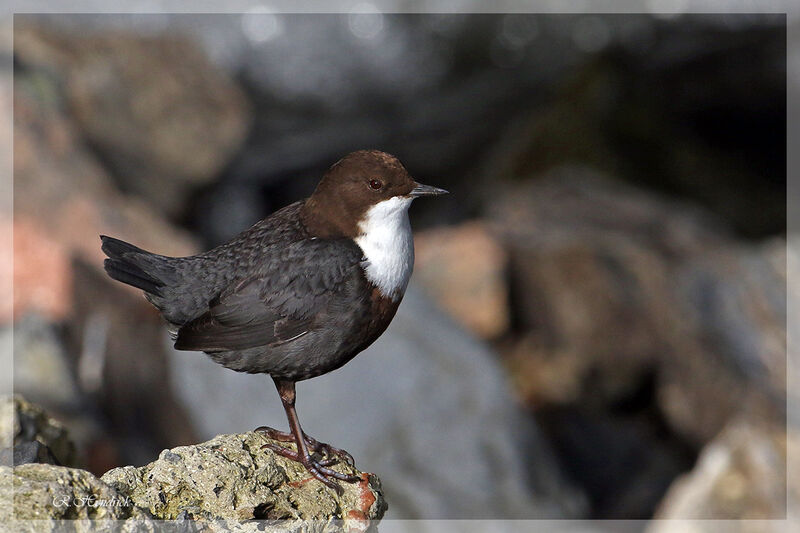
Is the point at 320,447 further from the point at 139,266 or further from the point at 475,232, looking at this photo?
the point at 475,232

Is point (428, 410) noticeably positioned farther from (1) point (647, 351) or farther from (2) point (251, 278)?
(2) point (251, 278)

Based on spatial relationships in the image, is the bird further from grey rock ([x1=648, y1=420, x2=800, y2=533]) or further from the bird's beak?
grey rock ([x1=648, y1=420, x2=800, y2=533])

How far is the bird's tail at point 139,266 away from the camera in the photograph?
11.0ft

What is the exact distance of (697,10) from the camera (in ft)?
39.5

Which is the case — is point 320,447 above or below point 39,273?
below

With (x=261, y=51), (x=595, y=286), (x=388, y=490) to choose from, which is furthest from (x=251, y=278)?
(x=261, y=51)

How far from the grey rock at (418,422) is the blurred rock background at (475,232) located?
0.06 feet

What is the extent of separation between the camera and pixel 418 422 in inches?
264

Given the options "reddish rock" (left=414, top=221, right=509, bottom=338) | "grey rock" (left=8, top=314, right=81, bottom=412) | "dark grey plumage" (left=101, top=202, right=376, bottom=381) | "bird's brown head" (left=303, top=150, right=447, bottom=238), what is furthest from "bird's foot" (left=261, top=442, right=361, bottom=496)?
"reddish rock" (left=414, top=221, right=509, bottom=338)

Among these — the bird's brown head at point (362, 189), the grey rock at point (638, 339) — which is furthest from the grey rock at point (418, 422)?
the bird's brown head at point (362, 189)

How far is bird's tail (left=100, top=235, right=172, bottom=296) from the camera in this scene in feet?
11.0

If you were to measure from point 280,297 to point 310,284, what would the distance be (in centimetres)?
12

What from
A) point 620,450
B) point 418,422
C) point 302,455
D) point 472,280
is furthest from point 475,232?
point 302,455

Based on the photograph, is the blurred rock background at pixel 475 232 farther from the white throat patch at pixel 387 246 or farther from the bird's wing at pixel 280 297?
the white throat patch at pixel 387 246
